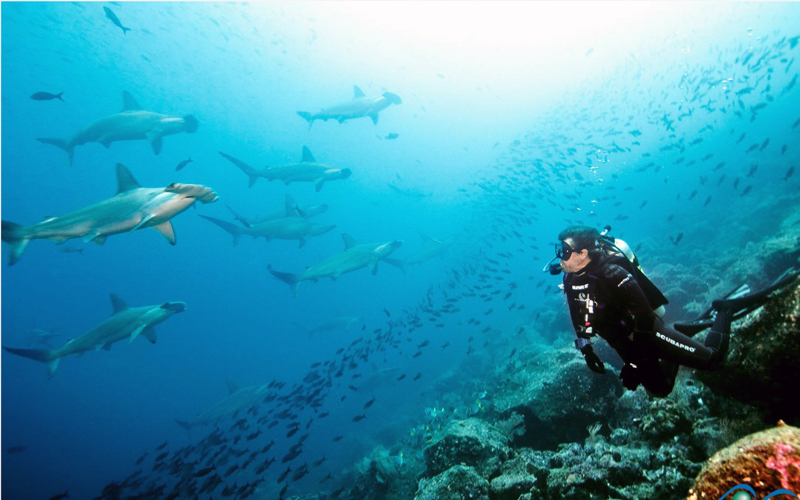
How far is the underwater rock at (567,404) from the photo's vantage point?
554 centimetres

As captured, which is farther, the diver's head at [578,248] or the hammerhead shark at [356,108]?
the hammerhead shark at [356,108]

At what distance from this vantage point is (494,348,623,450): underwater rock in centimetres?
554

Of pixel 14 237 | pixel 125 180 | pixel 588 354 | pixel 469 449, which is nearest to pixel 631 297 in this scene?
pixel 588 354

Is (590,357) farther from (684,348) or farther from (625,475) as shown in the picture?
(625,475)

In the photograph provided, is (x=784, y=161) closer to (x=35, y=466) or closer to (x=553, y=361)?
(x=553, y=361)

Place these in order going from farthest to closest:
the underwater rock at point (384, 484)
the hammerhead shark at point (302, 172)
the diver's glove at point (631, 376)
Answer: the hammerhead shark at point (302, 172)
the underwater rock at point (384, 484)
the diver's glove at point (631, 376)

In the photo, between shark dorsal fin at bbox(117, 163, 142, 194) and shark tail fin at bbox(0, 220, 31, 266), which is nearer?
shark tail fin at bbox(0, 220, 31, 266)

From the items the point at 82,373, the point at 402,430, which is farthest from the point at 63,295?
the point at 402,430

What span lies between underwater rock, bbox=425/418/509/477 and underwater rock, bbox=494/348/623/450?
74cm

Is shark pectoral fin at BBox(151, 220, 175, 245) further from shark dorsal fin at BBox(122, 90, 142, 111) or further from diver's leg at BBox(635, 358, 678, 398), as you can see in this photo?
shark dorsal fin at BBox(122, 90, 142, 111)

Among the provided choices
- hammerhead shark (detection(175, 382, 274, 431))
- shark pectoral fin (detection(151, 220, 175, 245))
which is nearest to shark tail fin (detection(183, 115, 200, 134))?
shark pectoral fin (detection(151, 220, 175, 245))

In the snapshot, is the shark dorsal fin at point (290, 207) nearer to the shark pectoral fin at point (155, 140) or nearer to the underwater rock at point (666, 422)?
the shark pectoral fin at point (155, 140)

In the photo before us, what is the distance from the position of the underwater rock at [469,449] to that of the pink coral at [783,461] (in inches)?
181

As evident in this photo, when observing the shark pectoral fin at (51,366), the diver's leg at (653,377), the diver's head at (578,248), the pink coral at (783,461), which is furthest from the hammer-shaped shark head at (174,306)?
the pink coral at (783,461)
